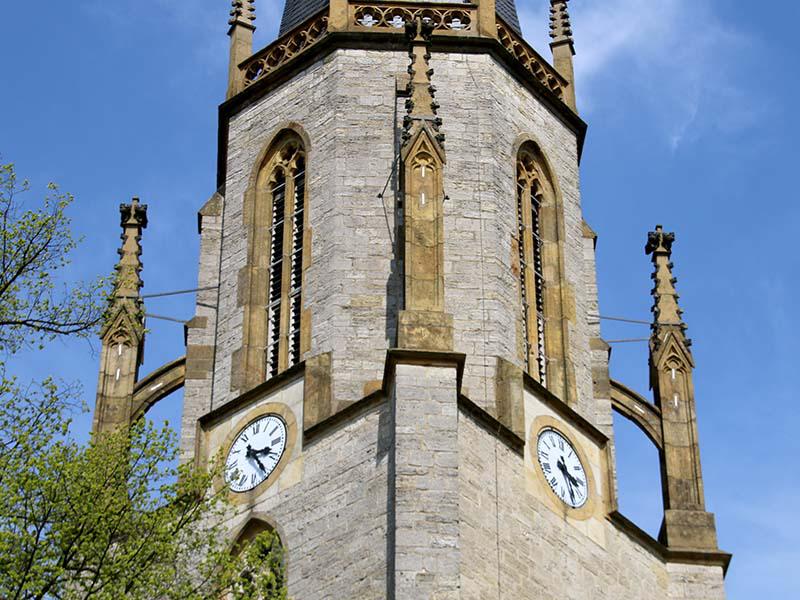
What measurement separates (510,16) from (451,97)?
12.3ft

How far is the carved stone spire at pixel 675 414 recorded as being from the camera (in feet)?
103

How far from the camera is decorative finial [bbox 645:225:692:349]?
33.3m

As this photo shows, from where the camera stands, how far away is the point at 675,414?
108 ft

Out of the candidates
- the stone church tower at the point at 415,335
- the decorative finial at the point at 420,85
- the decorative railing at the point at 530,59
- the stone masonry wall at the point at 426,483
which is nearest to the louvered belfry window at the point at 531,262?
the stone church tower at the point at 415,335

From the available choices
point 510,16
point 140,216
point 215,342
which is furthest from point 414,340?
point 510,16

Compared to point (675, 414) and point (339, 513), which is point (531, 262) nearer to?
point (675, 414)

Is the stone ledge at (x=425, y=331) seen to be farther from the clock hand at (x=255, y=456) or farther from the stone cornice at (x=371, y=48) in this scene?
the stone cornice at (x=371, y=48)

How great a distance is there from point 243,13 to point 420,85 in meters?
7.39

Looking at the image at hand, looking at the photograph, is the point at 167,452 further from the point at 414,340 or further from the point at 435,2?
the point at 435,2

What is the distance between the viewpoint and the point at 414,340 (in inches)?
1101

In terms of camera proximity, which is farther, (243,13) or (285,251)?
(243,13)

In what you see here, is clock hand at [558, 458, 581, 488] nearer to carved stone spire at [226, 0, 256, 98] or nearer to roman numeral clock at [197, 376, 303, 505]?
roman numeral clock at [197, 376, 303, 505]

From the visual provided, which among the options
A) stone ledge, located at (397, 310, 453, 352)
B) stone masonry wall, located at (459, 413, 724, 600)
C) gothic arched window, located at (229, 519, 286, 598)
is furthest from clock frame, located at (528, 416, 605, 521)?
gothic arched window, located at (229, 519, 286, 598)

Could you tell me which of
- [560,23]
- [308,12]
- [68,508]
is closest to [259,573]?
[68,508]
